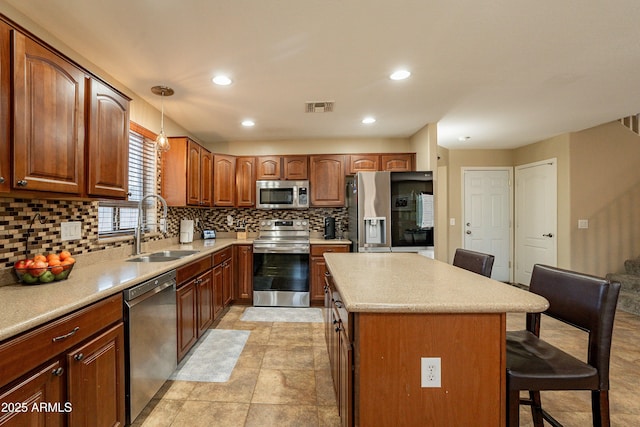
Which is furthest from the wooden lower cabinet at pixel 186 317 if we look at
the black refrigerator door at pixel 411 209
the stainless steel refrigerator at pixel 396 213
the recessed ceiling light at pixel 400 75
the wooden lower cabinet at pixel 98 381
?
the recessed ceiling light at pixel 400 75

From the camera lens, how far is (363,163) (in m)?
3.99

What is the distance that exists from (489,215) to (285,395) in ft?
14.9

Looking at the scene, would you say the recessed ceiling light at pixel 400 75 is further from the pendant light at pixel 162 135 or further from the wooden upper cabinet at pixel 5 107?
the wooden upper cabinet at pixel 5 107

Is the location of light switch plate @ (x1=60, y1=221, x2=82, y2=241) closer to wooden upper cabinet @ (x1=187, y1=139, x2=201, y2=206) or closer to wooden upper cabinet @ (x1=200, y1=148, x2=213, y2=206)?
Answer: wooden upper cabinet @ (x1=187, y1=139, x2=201, y2=206)

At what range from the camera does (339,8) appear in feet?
5.07

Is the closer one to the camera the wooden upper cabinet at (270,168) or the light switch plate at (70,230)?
the light switch plate at (70,230)

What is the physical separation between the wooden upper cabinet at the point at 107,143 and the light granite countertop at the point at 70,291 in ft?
1.69

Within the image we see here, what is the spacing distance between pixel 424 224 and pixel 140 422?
10.3 ft

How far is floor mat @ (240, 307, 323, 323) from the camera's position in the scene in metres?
3.25

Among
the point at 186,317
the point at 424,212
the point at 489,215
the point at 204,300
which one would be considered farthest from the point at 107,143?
the point at 489,215

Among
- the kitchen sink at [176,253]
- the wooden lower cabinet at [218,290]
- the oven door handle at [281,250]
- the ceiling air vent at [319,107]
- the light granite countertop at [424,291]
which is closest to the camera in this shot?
the light granite countertop at [424,291]

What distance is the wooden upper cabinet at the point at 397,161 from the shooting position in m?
3.98

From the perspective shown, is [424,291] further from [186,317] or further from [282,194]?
[282,194]

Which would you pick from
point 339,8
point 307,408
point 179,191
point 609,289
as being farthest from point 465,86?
point 179,191
